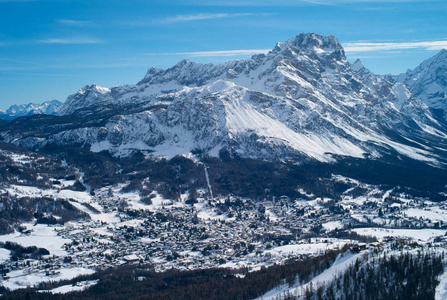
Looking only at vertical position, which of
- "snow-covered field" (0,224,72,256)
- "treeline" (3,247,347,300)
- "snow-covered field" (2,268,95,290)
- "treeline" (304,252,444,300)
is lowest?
"treeline" (3,247,347,300)

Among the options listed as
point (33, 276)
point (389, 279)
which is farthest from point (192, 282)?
point (389, 279)

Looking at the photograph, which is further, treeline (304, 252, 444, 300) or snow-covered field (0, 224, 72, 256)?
snow-covered field (0, 224, 72, 256)

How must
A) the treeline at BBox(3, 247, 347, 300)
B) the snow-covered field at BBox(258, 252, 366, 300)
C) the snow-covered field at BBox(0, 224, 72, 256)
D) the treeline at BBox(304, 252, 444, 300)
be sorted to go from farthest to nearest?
the snow-covered field at BBox(0, 224, 72, 256), the treeline at BBox(3, 247, 347, 300), the snow-covered field at BBox(258, 252, 366, 300), the treeline at BBox(304, 252, 444, 300)

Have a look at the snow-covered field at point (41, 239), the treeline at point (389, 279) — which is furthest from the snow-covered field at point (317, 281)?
the snow-covered field at point (41, 239)

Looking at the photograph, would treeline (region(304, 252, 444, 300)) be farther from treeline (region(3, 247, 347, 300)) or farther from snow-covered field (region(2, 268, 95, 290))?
snow-covered field (region(2, 268, 95, 290))

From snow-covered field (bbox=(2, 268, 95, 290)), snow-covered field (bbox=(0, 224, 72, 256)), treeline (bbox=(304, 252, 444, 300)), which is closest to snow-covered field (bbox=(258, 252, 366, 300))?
treeline (bbox=(304, 252, 444, 300))

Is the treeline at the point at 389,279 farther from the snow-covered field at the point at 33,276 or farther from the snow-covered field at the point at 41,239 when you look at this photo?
the snow-covered field at the point at 41,239


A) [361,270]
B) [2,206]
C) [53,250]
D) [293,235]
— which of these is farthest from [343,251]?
[2,206]

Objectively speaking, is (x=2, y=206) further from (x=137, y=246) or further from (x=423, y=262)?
(x=423, y=262)
